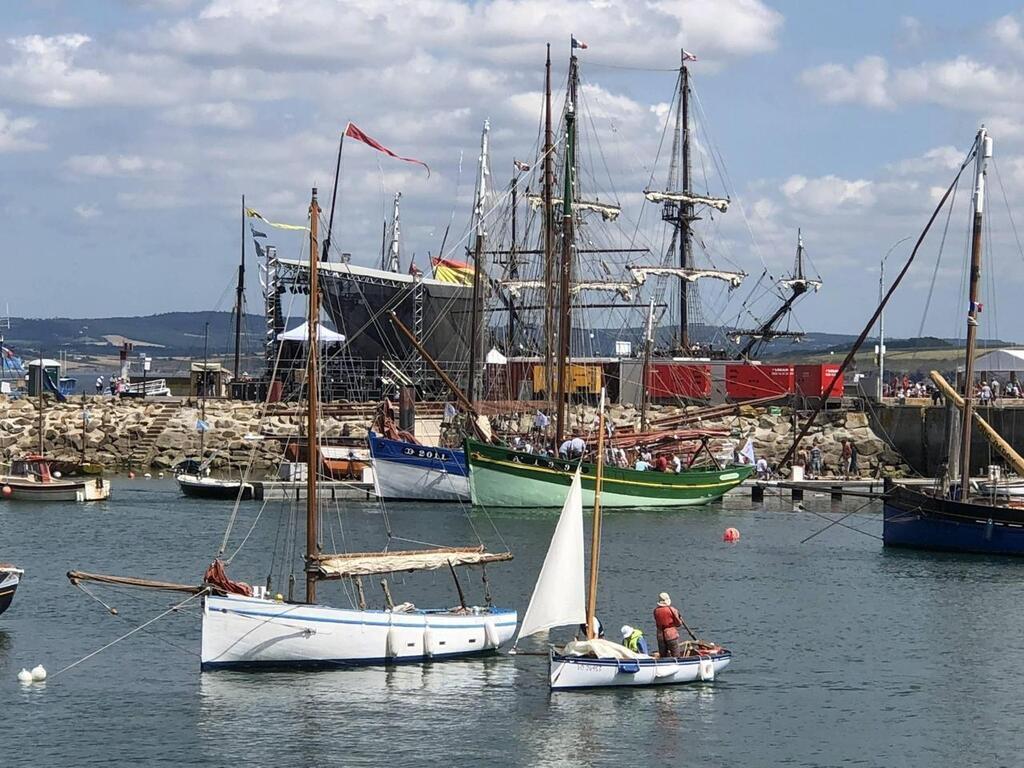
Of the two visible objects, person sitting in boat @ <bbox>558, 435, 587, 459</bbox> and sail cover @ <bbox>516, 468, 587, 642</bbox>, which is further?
person sitting in boat @ <bbox>558, 435, 587, 459</bbox>

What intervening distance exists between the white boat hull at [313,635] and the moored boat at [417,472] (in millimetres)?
41436

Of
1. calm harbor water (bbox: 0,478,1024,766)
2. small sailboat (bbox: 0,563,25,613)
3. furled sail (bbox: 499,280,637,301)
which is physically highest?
furled sail (bbox: 499,280,637,301)

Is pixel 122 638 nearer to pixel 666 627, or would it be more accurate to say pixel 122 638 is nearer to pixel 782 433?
pixel 666 627

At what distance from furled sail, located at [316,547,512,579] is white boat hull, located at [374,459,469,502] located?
38725 mm

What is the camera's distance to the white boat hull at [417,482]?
83562 millimetres

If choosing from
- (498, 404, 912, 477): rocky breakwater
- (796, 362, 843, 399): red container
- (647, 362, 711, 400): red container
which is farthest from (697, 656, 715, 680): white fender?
(796, 362, 843, 399): red container

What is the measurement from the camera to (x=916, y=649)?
46.4 m

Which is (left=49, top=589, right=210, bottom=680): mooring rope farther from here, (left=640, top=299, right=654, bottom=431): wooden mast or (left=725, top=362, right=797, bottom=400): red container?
(left=725, top=362, right=797, bottom=400): red container

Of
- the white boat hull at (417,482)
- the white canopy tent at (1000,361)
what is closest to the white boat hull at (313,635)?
the white boat hull at (417,482)

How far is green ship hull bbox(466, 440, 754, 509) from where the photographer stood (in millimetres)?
79938

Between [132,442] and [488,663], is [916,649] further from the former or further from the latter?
[132,442]

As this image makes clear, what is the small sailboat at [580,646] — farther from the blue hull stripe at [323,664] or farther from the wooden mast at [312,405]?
the wooden mast at [312,405]

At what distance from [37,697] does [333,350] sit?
74972mm

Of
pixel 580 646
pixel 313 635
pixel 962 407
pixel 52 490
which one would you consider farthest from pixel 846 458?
pixel 313 635
